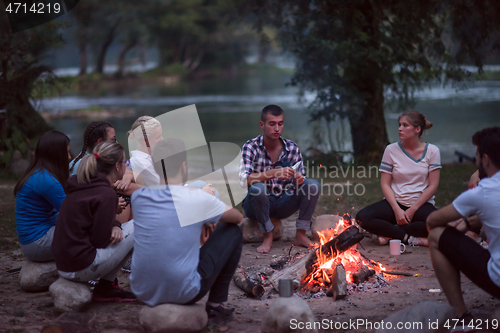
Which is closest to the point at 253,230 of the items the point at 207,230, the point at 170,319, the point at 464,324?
the point at 207,230

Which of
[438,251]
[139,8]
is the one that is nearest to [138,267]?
[438,251]

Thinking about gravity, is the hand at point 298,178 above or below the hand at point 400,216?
above

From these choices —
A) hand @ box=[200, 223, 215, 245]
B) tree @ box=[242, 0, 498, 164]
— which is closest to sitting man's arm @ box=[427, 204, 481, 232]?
hand @ box=[200, 223, 215, 245]

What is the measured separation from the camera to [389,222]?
4676 millimetres

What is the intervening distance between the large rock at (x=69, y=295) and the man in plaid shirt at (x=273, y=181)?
1816 millimetres

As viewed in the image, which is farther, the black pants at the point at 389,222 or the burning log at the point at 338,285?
the black pants at the point at 389,222

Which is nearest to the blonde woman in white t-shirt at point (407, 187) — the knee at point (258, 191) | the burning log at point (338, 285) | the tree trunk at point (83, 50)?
the knee at point (258, 191)

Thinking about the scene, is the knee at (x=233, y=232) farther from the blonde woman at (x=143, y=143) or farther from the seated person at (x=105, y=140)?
the seated person at (x=105, y=140)

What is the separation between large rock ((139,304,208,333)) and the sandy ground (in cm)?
14

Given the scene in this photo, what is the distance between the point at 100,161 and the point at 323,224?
2452mm

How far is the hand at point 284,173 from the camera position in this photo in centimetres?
457

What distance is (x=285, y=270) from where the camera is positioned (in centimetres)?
390

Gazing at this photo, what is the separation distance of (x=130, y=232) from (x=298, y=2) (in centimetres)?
690

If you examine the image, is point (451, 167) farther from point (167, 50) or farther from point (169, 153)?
point (167, 50)
